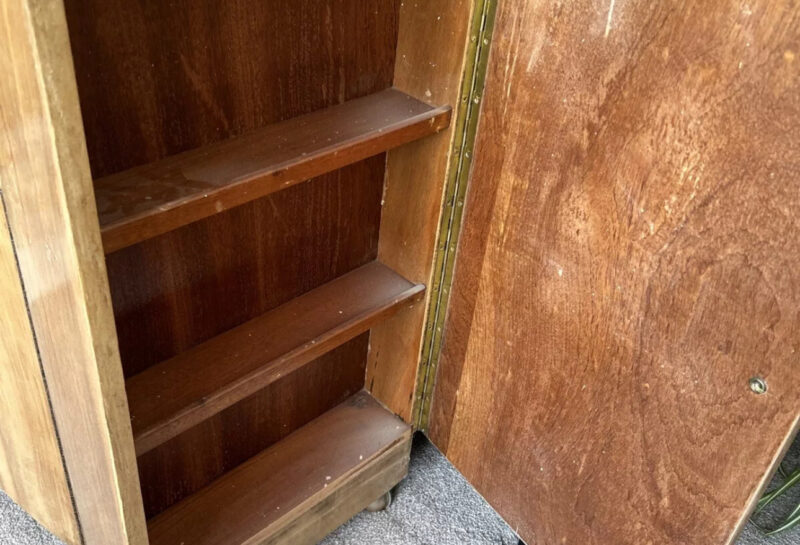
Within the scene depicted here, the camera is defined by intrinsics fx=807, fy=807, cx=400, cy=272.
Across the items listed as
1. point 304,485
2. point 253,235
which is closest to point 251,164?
point 253,235

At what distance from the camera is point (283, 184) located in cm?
92

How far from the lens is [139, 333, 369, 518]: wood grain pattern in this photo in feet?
3.93

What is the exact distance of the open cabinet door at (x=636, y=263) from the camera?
80 cm

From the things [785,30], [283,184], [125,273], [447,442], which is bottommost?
[447,442]

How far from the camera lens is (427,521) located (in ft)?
4.87

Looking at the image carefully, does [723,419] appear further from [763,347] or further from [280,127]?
[280,127]

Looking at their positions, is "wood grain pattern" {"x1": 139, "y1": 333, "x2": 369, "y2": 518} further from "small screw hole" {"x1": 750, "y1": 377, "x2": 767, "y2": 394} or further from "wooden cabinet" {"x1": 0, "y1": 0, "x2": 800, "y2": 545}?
"small screw hole" {"x1": 750, "y1": 377, "x2": 767, "y2": 394}

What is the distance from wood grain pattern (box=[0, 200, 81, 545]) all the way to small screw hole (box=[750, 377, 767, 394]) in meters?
0.78

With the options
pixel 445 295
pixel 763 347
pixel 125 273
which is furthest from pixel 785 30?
pixel 125 273

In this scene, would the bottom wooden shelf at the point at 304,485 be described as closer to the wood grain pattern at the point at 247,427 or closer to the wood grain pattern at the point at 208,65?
the wood grain pattern at the point at 247,427

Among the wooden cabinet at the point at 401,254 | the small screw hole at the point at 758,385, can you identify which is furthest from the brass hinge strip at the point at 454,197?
the small screw hole at the point at 758,385

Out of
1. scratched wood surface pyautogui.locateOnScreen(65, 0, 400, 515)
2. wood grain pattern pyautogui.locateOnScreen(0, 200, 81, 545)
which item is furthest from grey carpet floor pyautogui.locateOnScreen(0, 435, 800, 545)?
scratched wood surface pyautogui.locateOnScreen(65, 0, 400, 515)

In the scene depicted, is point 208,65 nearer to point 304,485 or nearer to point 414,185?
point 414,185

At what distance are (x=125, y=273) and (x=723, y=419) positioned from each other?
72 centimetres
